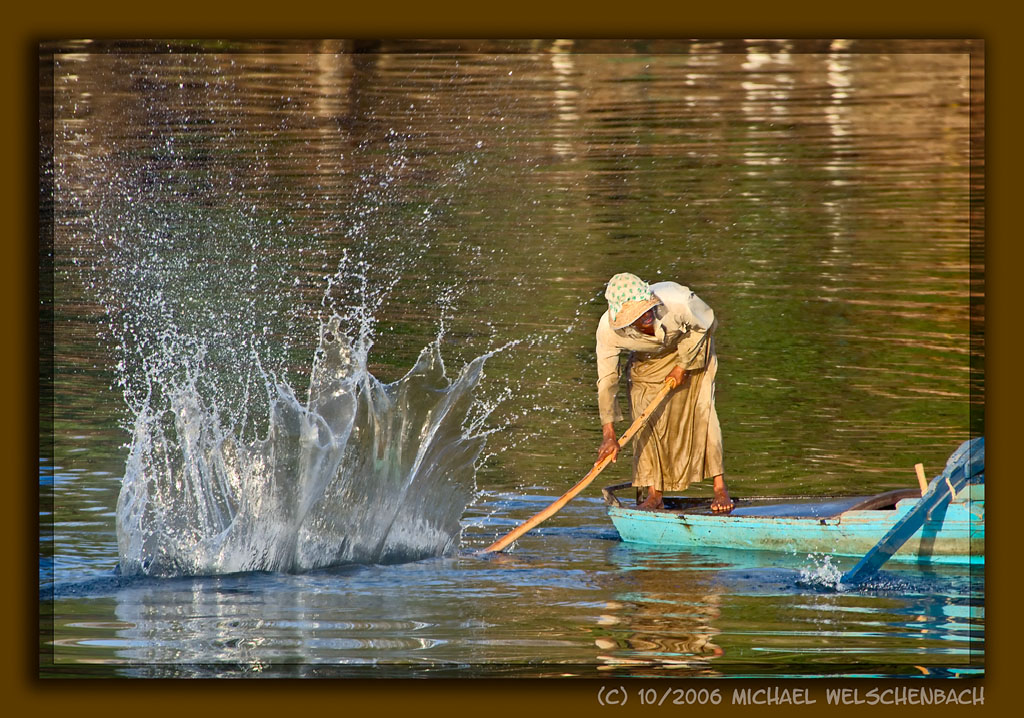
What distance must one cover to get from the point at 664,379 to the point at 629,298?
468 millimetres

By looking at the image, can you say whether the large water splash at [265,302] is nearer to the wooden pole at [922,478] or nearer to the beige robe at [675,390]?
the beige robe at [675,390]

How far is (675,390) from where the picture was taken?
7.32 meters

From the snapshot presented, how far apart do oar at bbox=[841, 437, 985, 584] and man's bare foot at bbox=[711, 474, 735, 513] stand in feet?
2.36

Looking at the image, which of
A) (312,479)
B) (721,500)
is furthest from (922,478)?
(312,479)

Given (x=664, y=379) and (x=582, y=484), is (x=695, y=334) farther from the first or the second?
(x=582, y=484)

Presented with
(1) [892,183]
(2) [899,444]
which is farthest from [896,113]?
(2) [899,444]

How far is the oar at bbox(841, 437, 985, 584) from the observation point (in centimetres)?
683

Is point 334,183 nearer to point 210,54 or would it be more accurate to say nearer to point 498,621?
point 210,54

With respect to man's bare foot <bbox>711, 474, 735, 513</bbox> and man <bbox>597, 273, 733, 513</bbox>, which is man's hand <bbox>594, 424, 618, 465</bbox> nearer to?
man <bbox>597, 273, 733, 513</bbox>

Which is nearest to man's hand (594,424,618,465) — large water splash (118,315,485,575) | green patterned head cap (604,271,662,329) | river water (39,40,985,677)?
river water (39,40,985,677)

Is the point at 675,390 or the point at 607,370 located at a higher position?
the point at 607,370

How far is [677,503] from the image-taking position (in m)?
7.55

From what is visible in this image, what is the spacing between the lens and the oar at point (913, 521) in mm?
6828

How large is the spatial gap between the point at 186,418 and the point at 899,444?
9.86ft
